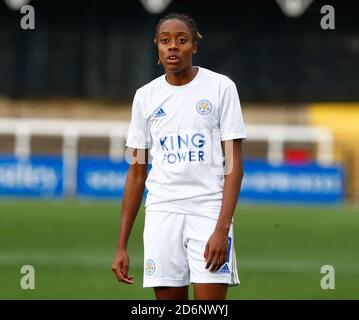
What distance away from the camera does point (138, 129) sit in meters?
6.65

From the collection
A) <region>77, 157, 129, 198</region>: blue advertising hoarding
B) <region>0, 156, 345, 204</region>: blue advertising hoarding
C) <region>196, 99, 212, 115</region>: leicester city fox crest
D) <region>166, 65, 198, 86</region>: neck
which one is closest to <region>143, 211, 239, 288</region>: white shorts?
<region>196, 99, 212, 115</region>: leicester city fox crest

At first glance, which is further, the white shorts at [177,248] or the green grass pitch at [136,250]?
the green grass pitch at [136,250]

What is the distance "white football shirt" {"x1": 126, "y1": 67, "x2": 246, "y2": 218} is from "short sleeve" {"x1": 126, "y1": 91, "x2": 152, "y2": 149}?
3.2 inches

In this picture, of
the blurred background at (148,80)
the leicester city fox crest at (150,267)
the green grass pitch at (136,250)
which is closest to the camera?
the leicester city fox crest at (150,267)

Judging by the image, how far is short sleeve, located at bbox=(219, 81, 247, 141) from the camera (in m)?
6.41

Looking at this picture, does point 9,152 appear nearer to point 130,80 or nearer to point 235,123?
point 130,80

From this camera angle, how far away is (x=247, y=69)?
101 ft

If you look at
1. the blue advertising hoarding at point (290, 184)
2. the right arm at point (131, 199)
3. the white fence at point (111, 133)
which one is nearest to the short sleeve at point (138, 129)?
the right arm at point (131, 199)

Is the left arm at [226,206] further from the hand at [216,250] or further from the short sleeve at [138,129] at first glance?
the short sleeve at [138,129]

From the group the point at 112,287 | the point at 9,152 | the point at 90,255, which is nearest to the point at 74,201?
the point at 9,152

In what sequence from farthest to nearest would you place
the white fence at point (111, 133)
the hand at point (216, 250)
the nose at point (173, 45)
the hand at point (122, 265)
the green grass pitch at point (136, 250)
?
the white fence at point (111, 133) → the green grass pitch at point (136, 250) → the hand at point (122, 265) → the nose at point (173, 45) → the hand at point (216, 250)

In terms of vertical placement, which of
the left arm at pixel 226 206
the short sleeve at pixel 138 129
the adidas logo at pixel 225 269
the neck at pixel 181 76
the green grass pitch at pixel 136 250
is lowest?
the green grass pitch at pixel 136 250

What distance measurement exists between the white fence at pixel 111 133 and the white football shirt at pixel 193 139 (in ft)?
78.9

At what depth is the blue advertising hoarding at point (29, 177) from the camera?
27.5 m
